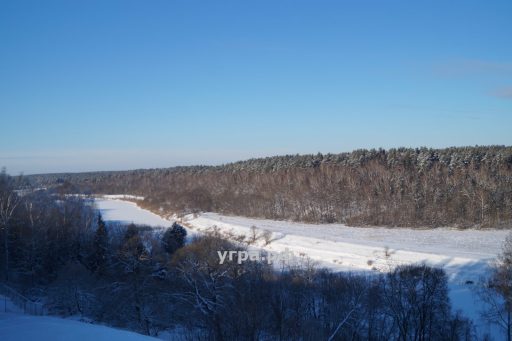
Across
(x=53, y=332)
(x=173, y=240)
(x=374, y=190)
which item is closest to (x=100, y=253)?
(x=173, y=240)

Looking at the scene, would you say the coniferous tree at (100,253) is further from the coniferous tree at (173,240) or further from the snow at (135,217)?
the snow at (135,217)

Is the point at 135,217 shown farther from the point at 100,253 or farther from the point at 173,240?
the point at 100,253

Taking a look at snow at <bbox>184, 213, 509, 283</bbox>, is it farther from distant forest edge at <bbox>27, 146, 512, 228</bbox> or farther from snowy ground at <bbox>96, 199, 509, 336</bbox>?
distant forest edge at <bbox>27, 146, 512, 228</bbox>

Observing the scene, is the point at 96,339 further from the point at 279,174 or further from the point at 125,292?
the point at 279,174

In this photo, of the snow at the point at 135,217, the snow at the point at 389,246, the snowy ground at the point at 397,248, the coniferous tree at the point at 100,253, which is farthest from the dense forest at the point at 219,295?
the snow at the point at 135,217

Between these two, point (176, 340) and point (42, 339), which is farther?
point (176, 340)

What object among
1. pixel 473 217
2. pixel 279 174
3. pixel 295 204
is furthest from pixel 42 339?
pixel 279 174
